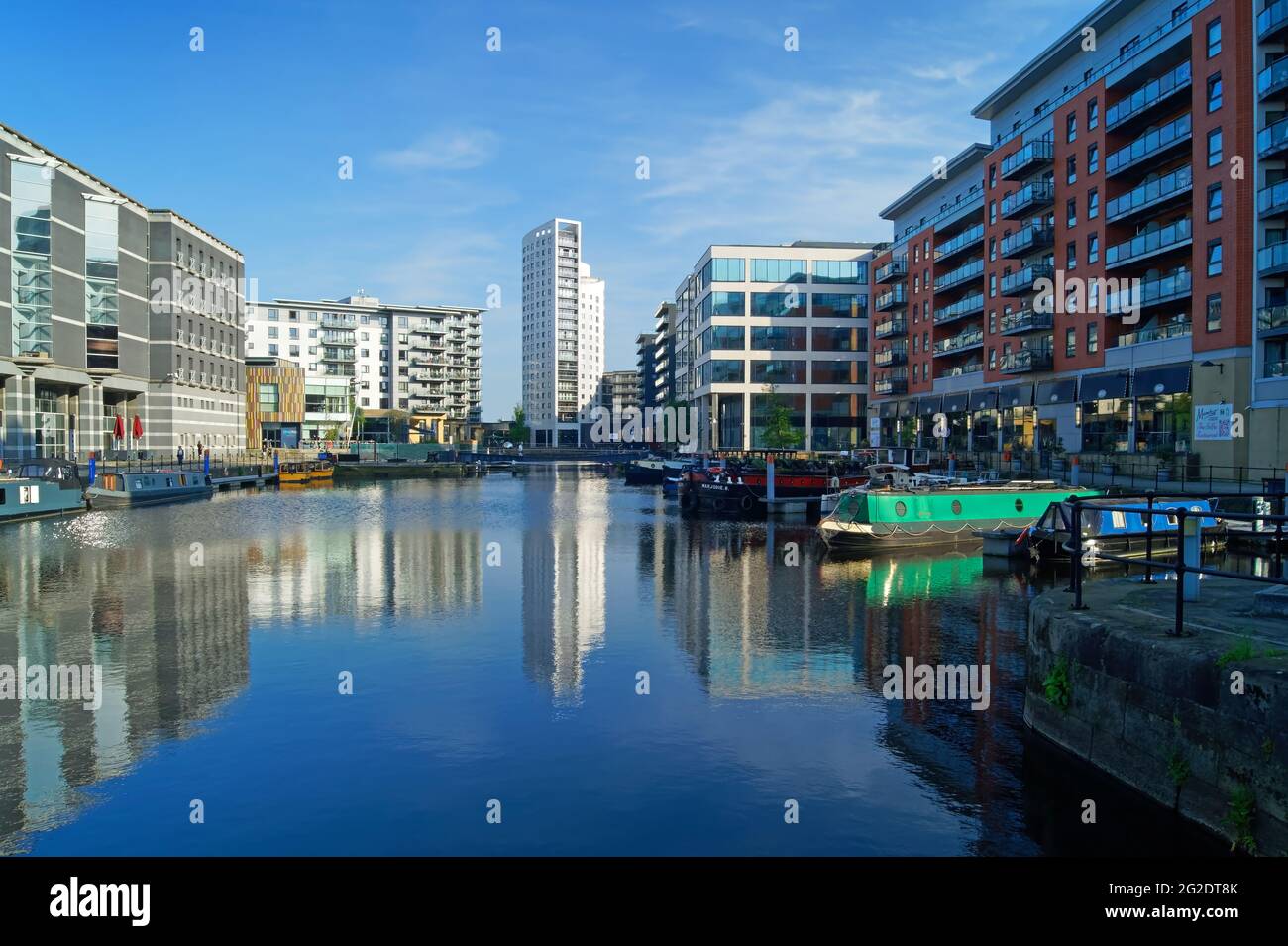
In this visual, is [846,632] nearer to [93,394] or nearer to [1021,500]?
[1021,500]

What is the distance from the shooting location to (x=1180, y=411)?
151 ft

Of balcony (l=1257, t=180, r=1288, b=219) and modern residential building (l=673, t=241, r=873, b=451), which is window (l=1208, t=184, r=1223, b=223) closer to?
balcony (l=1257, t=180, r=1288, b=219)

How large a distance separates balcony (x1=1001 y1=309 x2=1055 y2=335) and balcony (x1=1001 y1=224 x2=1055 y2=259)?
400 cm

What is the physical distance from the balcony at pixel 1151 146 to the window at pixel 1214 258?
5.77m

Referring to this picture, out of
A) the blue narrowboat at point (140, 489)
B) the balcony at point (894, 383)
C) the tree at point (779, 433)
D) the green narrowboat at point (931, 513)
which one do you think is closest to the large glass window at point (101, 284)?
the blue narrowboat at point (140, 489)

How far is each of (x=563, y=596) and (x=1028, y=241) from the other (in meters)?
49.5

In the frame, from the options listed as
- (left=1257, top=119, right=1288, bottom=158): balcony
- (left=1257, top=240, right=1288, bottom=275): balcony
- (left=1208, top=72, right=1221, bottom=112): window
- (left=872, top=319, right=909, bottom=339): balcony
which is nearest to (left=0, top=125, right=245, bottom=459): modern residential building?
(left=872, top=319, right=909, bottom=339): balcony

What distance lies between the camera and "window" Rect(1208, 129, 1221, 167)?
41.9 metres

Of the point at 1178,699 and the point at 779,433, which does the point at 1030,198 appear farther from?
the point at 1178,699

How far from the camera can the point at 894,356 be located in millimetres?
84125

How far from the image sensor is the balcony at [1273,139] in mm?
37781

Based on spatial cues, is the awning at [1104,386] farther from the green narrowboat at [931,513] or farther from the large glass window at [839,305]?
the large glass window at [839,305]
